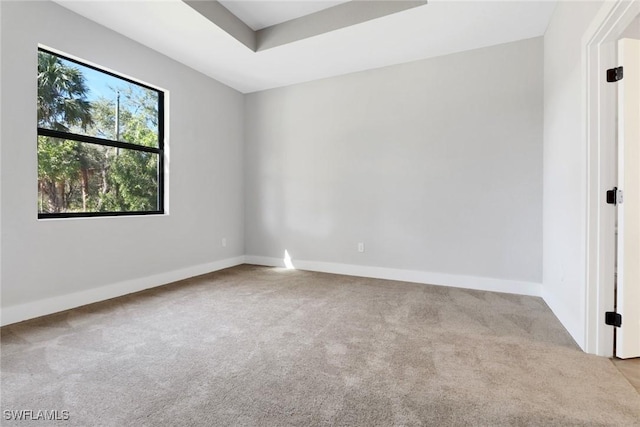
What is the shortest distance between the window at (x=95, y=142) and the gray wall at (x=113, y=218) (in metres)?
0.14

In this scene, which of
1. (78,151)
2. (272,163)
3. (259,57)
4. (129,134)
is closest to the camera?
(78,151)

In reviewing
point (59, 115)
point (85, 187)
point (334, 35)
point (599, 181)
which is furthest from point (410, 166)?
Result: point (59, 115)

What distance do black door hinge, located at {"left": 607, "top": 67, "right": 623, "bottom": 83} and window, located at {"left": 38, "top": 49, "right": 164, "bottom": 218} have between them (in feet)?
13.9

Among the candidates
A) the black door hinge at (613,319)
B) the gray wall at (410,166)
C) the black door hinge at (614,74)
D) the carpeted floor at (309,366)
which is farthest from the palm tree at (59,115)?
the black door hinge at (613,319)

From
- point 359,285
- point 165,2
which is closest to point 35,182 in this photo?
point 165,2

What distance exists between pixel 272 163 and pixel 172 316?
107 inches

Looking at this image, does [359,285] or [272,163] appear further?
[272,163]

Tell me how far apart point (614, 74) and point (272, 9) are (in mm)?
2935

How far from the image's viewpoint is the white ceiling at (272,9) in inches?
114

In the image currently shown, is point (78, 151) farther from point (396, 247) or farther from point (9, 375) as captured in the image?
point (396, 247)

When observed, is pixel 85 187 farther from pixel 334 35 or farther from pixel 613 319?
pixel 613 319

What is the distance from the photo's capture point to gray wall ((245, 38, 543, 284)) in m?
3.16

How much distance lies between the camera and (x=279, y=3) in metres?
2.92

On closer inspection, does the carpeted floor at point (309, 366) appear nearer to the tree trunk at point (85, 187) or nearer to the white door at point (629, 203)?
the white door at point (629, 203)
